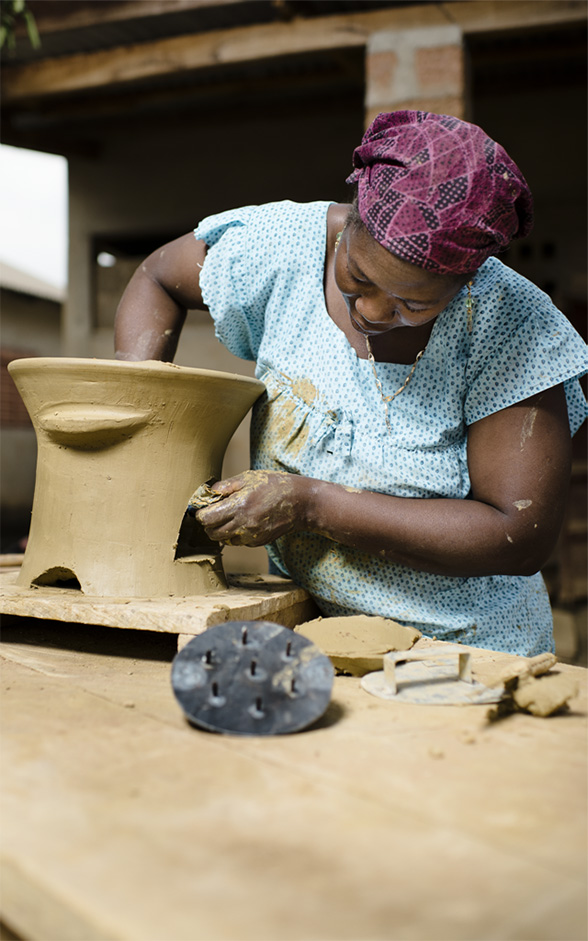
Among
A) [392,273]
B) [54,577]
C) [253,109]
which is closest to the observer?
[392,273]

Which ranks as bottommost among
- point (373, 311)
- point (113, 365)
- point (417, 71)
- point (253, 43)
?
point (113, 365)

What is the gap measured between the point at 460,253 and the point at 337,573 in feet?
2.47

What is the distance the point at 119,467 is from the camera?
1.69 meters

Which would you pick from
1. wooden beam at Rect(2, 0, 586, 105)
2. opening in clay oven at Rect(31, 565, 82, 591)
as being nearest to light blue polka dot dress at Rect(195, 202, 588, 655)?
opening in clay oven at Rect(31, 565, 82, 591)

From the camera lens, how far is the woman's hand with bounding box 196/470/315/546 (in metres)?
1.65

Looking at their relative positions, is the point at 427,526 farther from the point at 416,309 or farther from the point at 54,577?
the point at 54,577

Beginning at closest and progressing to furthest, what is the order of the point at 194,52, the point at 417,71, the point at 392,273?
the point at 392,273, the point at 417,71, the point at 194,52

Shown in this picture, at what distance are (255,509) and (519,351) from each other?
25.3 inches

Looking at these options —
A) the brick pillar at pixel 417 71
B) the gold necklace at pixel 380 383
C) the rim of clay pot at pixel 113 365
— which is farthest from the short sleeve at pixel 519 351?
the brick pillar at pixel 417 71

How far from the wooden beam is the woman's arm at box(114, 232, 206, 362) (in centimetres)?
236

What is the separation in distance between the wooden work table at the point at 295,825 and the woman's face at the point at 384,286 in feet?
2.45

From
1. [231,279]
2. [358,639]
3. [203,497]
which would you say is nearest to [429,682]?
[358,639]

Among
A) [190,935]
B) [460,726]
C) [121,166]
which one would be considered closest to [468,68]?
[460,726]

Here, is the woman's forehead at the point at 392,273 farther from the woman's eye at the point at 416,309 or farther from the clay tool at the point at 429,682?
the clay tool at the point at 429,682
